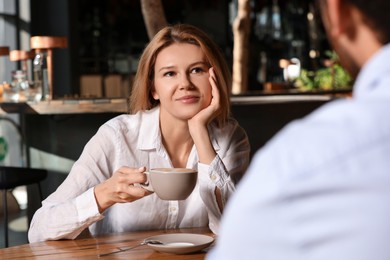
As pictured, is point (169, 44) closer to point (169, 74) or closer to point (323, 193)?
point (169, 74)

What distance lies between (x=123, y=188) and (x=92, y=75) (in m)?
7.73

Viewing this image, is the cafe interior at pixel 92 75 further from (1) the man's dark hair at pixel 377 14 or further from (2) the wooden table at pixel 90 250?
(2) the wooden table at pixel 90 250

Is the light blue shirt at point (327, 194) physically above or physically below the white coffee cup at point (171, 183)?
above

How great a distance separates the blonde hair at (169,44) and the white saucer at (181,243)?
71 centimetres

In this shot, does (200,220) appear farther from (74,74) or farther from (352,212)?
(74,74)

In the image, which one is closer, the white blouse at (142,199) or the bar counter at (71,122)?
the white blouse at (142,199)

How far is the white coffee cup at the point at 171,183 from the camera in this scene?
170 cm

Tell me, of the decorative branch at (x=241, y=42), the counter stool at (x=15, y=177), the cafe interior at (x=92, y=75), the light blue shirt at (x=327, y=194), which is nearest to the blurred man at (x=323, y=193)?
the light blue shirt at (x=327, y=194)

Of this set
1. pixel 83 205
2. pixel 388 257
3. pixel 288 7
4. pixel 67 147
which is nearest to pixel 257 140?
pixel 67 147

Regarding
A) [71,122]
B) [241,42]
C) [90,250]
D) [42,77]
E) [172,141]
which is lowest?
[90,250]

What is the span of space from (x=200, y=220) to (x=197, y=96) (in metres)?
0.40

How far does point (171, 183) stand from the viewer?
5.58 ft

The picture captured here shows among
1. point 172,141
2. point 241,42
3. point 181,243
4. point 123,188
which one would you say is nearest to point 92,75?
point 241,42

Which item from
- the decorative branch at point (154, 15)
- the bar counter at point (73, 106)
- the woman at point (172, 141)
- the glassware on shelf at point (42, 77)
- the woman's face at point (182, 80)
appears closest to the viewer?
the woman at point (172, 141)
